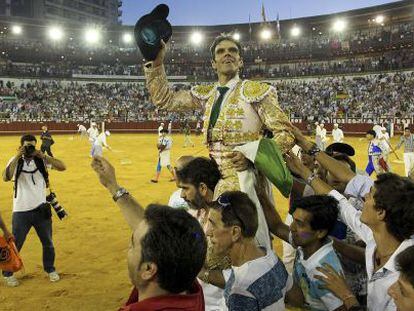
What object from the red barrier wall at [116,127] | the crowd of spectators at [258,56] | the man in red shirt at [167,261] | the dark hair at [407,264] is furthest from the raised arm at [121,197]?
the crowd of spectators at [258,56]

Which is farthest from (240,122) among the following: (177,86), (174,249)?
(177,86)

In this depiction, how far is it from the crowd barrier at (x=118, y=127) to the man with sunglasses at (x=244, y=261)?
31.3 meters

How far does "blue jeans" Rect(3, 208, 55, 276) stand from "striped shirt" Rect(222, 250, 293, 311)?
4179 millimetres

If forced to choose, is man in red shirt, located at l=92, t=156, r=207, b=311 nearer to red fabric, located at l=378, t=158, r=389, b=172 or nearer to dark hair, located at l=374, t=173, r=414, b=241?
dark hair, located at l=374, t=173, r=414, b=241

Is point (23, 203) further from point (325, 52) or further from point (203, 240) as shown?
point (325, 52)

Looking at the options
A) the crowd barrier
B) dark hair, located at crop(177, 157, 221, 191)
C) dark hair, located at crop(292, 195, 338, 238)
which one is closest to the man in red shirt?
dark hair, located at crop(177, 157, 221, 191)

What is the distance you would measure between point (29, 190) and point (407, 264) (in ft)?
16.5

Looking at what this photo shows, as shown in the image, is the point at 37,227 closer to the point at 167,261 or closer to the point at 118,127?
the point at 167,261

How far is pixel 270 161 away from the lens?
283 centimetres

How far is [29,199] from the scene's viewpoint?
5.77 meters

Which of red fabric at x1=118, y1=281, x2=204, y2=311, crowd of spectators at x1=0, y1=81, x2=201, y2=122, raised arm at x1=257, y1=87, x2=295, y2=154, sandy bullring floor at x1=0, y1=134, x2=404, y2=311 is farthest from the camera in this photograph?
crowd of spectators at x1=0, y1=81, x2=201, y2=122

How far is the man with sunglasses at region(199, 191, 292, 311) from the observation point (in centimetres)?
227

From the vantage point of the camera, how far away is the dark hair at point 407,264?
182cm

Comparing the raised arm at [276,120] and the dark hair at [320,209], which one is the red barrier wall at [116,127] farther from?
the dark hair at [320,209]
